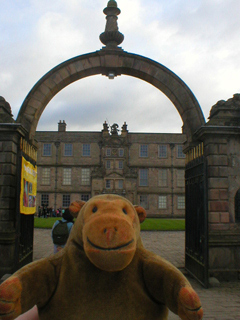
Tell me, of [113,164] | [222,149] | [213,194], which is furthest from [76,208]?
[113,164]

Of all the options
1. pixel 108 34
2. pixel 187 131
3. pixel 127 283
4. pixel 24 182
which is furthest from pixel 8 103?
pixel 127 283

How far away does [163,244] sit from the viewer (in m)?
12.9

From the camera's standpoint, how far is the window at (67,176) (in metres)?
34.4

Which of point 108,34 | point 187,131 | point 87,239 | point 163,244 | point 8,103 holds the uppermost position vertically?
point 108,34

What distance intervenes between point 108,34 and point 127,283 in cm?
732

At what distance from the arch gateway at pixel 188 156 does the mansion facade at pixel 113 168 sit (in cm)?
2590

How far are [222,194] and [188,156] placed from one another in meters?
1.67

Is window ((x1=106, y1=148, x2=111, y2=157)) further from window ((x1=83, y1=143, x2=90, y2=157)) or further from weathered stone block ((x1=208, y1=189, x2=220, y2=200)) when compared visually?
weathered stone block ((x1=208, y1=189, x2=220, y2=200))

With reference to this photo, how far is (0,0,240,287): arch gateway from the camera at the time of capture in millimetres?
7016

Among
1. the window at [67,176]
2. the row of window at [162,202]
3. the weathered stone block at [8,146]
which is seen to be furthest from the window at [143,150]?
the weathered stone block at [8,146]

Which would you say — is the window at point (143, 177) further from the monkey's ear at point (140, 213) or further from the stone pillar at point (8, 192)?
the monkey's ear at point (140, 213)

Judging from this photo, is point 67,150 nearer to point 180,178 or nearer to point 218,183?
point 180,178

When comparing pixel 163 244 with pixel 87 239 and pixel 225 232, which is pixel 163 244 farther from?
pixel 87 239

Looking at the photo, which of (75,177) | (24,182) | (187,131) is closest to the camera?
(24,182)
